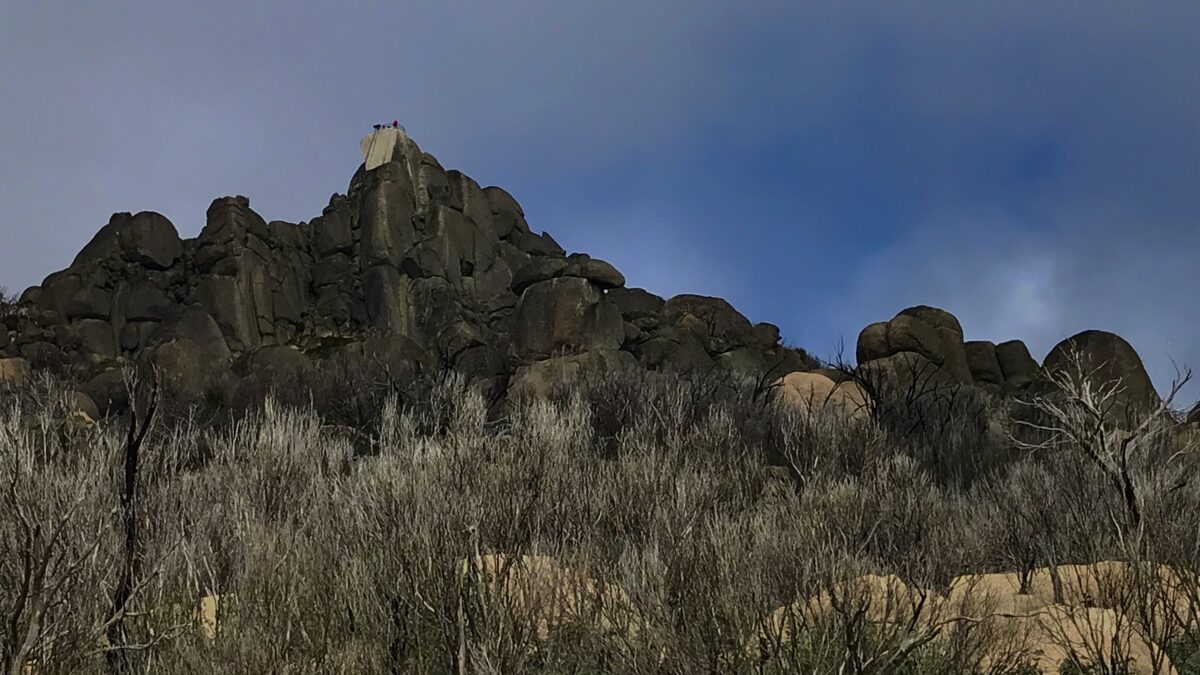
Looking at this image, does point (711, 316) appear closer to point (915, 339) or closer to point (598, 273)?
point (598, 273)

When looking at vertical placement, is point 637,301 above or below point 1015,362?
above

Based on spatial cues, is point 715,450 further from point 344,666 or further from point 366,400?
point 366,400

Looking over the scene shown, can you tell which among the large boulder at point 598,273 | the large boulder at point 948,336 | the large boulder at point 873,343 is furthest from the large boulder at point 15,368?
A: the large boulder at point 948,336

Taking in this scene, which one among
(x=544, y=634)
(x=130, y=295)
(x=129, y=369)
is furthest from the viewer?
(x=130, y=295)

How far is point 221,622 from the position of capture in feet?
21.1

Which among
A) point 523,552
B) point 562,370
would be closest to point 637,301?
point 562,370

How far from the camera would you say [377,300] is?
48.1 metres

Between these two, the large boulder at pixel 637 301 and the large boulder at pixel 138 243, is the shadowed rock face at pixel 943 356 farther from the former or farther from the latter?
the large boulder at pixel 138 243

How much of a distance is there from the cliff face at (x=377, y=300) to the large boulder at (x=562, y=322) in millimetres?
52

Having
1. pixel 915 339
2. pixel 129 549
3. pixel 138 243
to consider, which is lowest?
pixel 129 549

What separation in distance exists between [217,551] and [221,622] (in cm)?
289

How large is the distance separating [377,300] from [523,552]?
41636 mm

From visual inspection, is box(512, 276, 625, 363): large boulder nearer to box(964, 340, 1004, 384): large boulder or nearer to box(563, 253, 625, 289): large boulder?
box(563, 253, 625, 289): large boulder

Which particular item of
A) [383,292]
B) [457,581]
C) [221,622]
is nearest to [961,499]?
[457,581]
